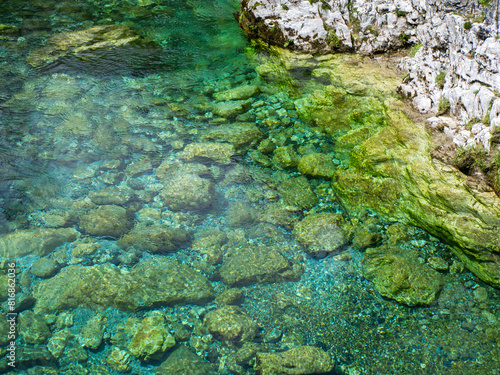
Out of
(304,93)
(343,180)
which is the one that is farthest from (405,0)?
(343,180)

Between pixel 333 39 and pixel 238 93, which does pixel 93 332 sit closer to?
pixel 238 93

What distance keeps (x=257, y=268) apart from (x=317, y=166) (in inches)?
89.1

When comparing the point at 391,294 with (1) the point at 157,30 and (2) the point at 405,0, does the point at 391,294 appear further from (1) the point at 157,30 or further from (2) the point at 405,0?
(1) the point at 157,30

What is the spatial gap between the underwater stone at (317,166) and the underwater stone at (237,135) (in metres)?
1.09

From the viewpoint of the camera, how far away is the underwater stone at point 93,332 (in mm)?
4055

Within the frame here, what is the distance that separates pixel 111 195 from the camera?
227 inches

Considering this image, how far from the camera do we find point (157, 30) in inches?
420

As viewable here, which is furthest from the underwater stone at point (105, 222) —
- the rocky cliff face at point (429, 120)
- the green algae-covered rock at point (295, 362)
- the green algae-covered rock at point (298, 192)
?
the rocky cliff face at point (429, 120)

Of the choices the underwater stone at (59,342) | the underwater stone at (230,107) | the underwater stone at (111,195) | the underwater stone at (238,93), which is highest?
the underwater stone at (238,93)

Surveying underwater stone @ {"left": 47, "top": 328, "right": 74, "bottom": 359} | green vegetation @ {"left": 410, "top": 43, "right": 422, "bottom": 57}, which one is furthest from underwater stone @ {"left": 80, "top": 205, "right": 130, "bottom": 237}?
green vegetation @ {"left": 410, "top": 43, "right": 422, "bottom": 57}

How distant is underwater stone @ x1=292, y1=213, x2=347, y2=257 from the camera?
16.8 feet

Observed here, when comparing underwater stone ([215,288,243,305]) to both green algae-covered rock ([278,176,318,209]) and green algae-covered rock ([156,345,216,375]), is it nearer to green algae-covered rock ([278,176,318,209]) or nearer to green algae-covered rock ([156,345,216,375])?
green algae-covered rock ([156,345,216,375])

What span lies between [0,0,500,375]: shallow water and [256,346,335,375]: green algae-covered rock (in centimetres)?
14

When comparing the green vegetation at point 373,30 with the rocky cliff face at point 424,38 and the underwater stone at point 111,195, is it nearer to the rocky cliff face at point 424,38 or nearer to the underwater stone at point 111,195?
the rocky cliff face at point 424,38
